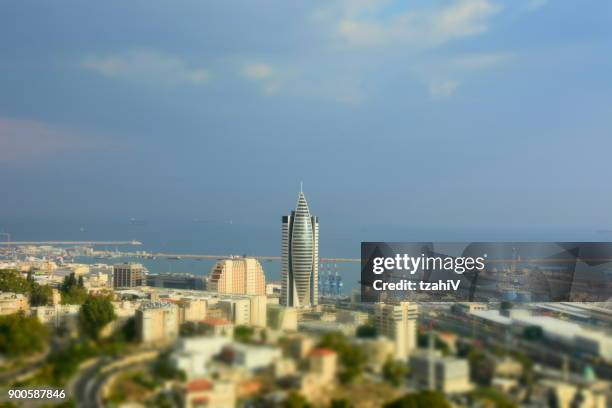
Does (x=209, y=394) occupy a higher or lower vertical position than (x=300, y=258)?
lower

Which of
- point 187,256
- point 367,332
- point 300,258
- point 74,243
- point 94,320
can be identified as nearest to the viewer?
point 367,332

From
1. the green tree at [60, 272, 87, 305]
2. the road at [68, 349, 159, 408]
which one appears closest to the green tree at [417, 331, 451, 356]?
the road at [68, 349, 159, 408]

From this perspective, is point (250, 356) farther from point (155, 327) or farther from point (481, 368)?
point (481, 368)

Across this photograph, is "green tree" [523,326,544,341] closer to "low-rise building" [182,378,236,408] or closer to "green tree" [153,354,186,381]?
"low-rise building" [182,378,236,408]

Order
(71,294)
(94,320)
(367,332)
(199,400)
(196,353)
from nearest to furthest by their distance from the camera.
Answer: (199,400), (196,353), (367,332), (94,320), (71,294)

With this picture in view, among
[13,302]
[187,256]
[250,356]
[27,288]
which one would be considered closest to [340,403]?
[250,356]

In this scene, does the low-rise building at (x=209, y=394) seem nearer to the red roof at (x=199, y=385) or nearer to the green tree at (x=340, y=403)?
the red roof at (x=199, y=385)

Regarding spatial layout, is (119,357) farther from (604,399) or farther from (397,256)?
(397,256)

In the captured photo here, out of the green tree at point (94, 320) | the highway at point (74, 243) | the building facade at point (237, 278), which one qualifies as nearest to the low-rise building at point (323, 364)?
the green tree at point (94, 320)
